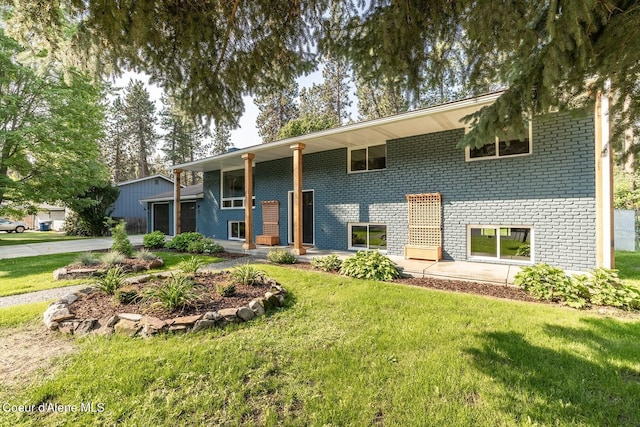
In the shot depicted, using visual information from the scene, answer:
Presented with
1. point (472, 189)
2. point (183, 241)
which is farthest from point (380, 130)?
point (183, 241)

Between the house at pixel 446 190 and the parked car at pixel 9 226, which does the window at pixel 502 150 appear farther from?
the parked car at pixel 9 226

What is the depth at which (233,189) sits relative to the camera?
40.9 ft

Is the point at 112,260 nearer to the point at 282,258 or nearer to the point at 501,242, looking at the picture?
the point at 282,258

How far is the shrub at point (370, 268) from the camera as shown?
576 centimetres

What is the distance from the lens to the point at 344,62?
356 cm

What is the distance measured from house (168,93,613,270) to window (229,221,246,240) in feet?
5.60

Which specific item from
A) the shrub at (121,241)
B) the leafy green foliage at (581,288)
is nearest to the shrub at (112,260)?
the shrub at (121,241)

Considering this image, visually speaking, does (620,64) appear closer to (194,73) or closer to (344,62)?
(344,62)

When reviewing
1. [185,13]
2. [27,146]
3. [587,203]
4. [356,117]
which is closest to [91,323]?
[185,13]

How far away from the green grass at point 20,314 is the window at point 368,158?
25.2 ft

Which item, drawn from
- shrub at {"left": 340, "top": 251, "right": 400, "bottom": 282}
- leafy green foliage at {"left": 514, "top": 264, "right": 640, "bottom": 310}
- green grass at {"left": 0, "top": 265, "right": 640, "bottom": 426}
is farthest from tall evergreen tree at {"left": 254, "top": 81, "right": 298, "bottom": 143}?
green grass at {"left": 0, "top": 265, "right": 640, "bottom": 426}

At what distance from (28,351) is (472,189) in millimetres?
8212

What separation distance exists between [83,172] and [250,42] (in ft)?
47.0

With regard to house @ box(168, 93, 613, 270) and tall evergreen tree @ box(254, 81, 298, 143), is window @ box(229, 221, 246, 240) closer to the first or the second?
house @ box(168, 93, 613, 270)
